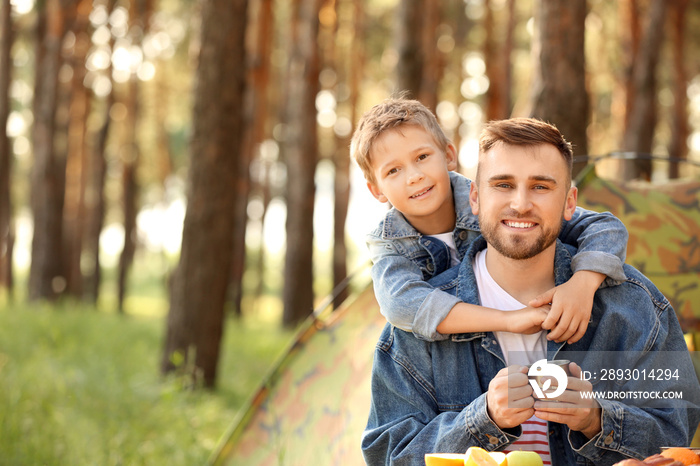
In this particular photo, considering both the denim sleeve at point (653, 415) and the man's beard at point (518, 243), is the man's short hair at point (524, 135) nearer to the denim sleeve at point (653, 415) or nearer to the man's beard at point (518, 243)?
the man's beard at point (518, 243)

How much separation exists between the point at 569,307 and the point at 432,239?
0.63 metres

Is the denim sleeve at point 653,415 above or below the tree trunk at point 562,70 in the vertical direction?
below

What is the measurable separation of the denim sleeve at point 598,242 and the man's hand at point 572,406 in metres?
0.40

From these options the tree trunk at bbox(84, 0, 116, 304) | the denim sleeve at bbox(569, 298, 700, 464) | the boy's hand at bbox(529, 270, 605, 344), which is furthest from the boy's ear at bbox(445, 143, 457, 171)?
the tree trunk at bbox(84, 0, 116, 304)

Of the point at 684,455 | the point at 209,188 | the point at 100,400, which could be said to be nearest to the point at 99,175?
the point at 209,188

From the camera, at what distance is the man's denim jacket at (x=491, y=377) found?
1.79 metres

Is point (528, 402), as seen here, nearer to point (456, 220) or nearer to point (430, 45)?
point (456, 220)

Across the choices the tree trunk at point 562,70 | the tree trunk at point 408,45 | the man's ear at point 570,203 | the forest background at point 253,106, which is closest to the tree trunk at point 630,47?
the forest background at point 253,106

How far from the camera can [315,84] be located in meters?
10.3

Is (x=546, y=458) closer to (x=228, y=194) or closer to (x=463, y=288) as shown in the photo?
(x=463, y=288)

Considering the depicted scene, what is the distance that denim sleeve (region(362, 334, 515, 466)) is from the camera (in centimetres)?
176

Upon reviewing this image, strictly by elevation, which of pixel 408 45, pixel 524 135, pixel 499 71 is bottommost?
pixel 524 135

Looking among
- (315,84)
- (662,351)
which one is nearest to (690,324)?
(662,351)

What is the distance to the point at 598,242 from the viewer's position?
2098mm
